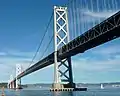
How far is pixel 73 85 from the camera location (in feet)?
252

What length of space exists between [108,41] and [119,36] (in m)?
4.29

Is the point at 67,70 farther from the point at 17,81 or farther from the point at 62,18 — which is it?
the point at 17,81

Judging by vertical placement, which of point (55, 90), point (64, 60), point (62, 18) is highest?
point (62, 18)

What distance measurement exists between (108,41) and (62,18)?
110ft

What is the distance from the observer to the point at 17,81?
521 feet

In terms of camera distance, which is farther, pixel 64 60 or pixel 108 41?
pixel 64 60

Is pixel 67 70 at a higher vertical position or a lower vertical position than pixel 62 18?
lower

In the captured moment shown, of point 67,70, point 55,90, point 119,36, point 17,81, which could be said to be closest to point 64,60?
point 67,70

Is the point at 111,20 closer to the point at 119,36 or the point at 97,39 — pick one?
the point at 119,36

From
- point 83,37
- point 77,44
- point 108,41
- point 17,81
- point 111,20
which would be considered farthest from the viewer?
point 17,81

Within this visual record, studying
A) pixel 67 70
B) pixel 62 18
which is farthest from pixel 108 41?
pixel 62 18

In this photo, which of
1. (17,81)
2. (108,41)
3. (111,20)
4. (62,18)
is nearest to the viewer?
(111,20)

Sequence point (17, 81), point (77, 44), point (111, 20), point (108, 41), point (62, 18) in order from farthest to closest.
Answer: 1. point (17, 81)
2. point (62, 18)
3. point (77, 44)
4. point (108, 41)
5. point (111, 20)

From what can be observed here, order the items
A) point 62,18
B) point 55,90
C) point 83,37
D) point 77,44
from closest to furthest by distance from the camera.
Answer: point 83,37 → point 77,44 → point 55,90 → point 62,18
